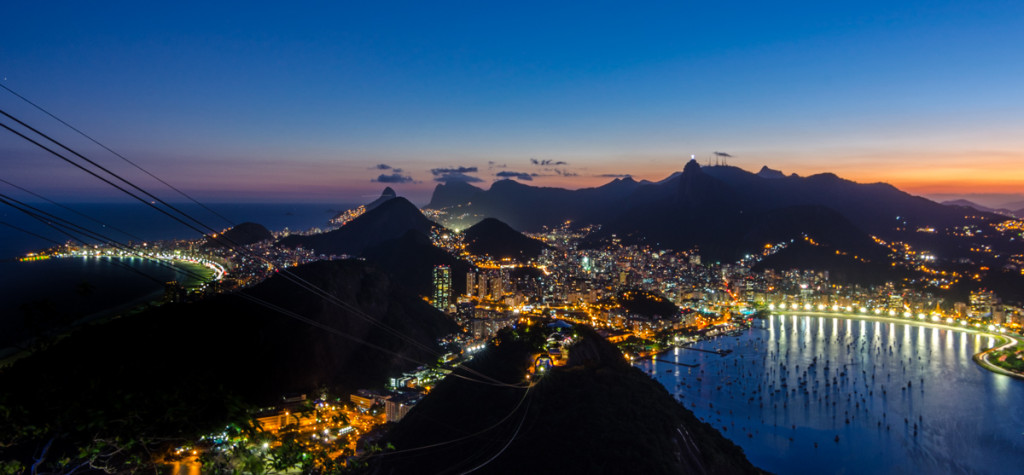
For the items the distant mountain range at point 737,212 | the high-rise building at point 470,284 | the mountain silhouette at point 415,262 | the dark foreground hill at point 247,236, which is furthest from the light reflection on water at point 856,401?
the dark foreground hill at point 247,236

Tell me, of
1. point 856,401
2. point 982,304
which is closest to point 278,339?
point 856,401

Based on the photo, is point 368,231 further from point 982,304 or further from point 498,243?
point 982,304

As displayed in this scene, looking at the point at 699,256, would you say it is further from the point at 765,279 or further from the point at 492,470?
the point at 492,470

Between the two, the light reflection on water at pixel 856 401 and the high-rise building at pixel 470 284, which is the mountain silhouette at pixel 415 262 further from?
the light reflection on water at pixel 856 401

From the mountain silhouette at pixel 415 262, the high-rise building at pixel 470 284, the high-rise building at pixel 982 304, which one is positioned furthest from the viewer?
the high-rise building at pixel 470 284

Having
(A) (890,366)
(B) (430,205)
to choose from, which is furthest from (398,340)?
(B) (430,205)

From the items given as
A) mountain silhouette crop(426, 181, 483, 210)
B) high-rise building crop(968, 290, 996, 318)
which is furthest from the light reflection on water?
mountain silhouette crop(426, 181, 483, 210)
